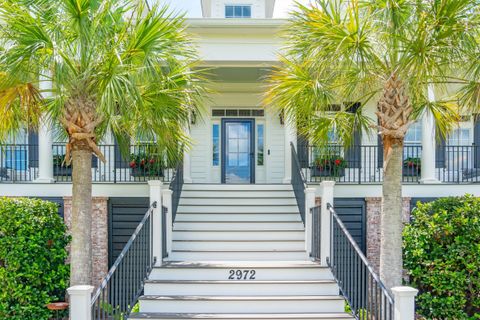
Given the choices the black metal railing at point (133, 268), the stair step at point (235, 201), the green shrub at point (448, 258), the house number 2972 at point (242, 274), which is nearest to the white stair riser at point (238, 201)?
the stair step at point (235, 201)

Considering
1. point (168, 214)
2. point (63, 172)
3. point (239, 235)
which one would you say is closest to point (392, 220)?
point (239, 235)

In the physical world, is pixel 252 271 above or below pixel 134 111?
below

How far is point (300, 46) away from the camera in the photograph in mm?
6438

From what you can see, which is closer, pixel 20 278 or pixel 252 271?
pixel 252 271

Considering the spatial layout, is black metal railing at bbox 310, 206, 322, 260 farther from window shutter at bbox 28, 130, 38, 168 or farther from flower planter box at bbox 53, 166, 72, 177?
window shutter at bbox 28, 130, 38, 168

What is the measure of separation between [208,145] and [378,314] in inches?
324

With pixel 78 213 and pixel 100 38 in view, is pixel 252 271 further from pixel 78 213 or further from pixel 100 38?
pixel 100 38

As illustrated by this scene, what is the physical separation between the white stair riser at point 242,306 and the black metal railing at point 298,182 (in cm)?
247

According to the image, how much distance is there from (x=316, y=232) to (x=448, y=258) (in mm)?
2400

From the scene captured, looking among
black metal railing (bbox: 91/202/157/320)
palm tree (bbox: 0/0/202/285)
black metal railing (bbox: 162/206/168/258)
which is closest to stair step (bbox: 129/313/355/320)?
black metal railing (bbox: 91/202/157/320)

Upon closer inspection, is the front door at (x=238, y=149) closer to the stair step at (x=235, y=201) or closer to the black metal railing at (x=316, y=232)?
the stair step at (x=235, y=201)

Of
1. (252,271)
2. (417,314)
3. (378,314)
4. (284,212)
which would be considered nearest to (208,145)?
(284,212)

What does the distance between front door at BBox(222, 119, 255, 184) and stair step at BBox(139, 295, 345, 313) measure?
22.1ft

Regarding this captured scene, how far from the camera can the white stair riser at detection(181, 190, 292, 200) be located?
1015 centimetres
